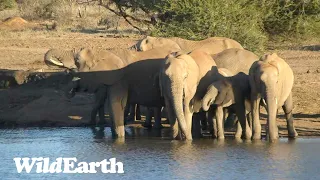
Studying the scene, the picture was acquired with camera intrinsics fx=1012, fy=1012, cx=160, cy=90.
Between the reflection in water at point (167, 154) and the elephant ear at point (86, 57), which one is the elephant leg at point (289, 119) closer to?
the reflection in water at point (167, 154)

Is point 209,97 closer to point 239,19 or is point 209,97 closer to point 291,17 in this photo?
point 239,19

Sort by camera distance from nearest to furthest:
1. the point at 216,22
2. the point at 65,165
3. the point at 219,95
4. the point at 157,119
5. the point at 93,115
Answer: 1. the point at 65,165
2. the point at 219,95
3. the point at 157,119
4. the point at 93,115
5. the point at 216,22

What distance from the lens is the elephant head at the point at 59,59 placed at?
16805 mm

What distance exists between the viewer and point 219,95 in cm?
1564

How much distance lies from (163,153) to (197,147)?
679 millimetres

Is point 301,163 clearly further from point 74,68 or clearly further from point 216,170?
point 74,68

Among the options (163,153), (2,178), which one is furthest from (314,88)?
(2,178)

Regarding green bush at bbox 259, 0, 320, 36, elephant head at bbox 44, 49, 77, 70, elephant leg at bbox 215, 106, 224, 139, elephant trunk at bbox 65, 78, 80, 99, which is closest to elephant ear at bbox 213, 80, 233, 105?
elephant leg at bbox 215, 106, 224, 139

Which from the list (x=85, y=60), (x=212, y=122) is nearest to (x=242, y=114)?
(x=212, y=122)

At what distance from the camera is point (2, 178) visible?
43.3ft

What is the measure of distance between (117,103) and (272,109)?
2.57m

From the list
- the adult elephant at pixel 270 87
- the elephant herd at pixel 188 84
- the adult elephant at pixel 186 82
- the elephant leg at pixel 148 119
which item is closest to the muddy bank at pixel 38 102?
the elephant leg at pixel 148 119

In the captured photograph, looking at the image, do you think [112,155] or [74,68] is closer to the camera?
[112,155]

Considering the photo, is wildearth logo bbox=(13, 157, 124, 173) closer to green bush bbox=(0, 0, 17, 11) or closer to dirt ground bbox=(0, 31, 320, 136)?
dirt ground bbox=(0, 31, 320, 136)
